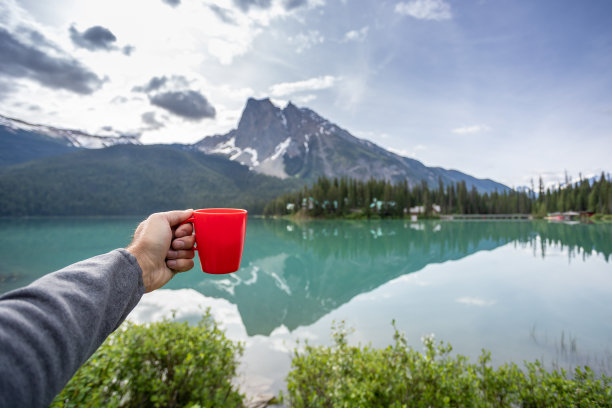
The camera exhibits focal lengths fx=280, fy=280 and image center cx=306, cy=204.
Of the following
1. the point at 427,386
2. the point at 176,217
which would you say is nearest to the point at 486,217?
the point at 427,386

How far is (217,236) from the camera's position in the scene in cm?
169

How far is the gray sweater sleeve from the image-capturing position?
66 cm

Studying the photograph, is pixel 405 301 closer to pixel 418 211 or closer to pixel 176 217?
pixel 176 217

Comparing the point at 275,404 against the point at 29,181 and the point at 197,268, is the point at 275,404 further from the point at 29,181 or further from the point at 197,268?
the point at 29,181

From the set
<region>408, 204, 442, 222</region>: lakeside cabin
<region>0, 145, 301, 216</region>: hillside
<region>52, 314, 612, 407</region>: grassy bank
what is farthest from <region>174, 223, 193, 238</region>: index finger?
<region>0, 145, 301, 216</region>: hillside

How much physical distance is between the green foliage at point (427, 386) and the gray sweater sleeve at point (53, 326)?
2.79 m

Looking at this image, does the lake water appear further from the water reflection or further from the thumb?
the thumb

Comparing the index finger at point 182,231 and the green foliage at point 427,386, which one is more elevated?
the index finger at point 182,231

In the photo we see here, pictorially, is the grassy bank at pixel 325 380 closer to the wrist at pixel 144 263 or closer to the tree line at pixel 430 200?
the wrist at pixel 144 263

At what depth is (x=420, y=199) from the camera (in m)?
86.0

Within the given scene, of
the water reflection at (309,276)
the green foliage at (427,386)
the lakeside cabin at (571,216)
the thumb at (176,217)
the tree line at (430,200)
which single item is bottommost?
the water reflection at (309,276)

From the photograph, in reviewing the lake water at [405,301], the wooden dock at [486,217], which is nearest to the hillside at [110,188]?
the wooden dock at [486,217]

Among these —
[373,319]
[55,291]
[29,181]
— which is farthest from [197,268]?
[29,181]

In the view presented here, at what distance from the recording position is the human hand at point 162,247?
1.47 meters
